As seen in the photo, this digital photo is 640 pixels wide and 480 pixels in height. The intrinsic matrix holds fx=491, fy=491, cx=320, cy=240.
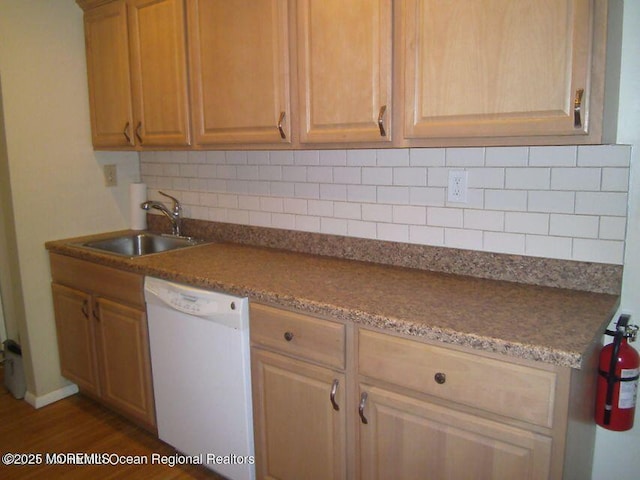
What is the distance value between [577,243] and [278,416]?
1.18 metres

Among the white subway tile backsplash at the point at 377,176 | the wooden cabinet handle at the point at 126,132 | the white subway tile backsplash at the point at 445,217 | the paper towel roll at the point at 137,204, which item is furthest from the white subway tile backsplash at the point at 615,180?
the paper towel roll at the point at 137,204

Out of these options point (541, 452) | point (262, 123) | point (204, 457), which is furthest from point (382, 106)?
point (204, 457)

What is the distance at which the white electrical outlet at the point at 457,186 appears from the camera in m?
1.80

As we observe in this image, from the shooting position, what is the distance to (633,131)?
1476 mm

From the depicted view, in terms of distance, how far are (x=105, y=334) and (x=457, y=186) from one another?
180cm

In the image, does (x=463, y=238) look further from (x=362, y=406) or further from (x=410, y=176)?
(x=362, y=406)

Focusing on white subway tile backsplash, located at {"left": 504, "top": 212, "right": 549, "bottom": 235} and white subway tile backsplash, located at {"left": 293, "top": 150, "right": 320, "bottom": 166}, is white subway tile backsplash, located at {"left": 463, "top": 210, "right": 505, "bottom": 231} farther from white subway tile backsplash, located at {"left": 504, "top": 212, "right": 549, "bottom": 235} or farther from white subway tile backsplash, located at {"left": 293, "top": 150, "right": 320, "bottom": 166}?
white subway tile backsplash, located at {"left": 293, "top": 150, "right": 320, "bottom": 166}

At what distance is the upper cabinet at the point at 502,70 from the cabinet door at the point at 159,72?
1109mm

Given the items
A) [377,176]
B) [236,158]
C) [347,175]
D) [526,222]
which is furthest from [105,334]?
[526,222]

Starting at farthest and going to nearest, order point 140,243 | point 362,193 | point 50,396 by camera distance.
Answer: point 140,243
point 50,396
point 362,193

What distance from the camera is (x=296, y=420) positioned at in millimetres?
1704

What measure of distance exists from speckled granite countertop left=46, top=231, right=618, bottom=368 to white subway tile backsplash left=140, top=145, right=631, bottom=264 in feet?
0.51

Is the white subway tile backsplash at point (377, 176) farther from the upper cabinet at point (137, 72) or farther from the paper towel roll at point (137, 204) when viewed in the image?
the paper towel roll at point (137, 204)

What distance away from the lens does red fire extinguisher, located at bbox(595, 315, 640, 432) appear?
4.69 feet
